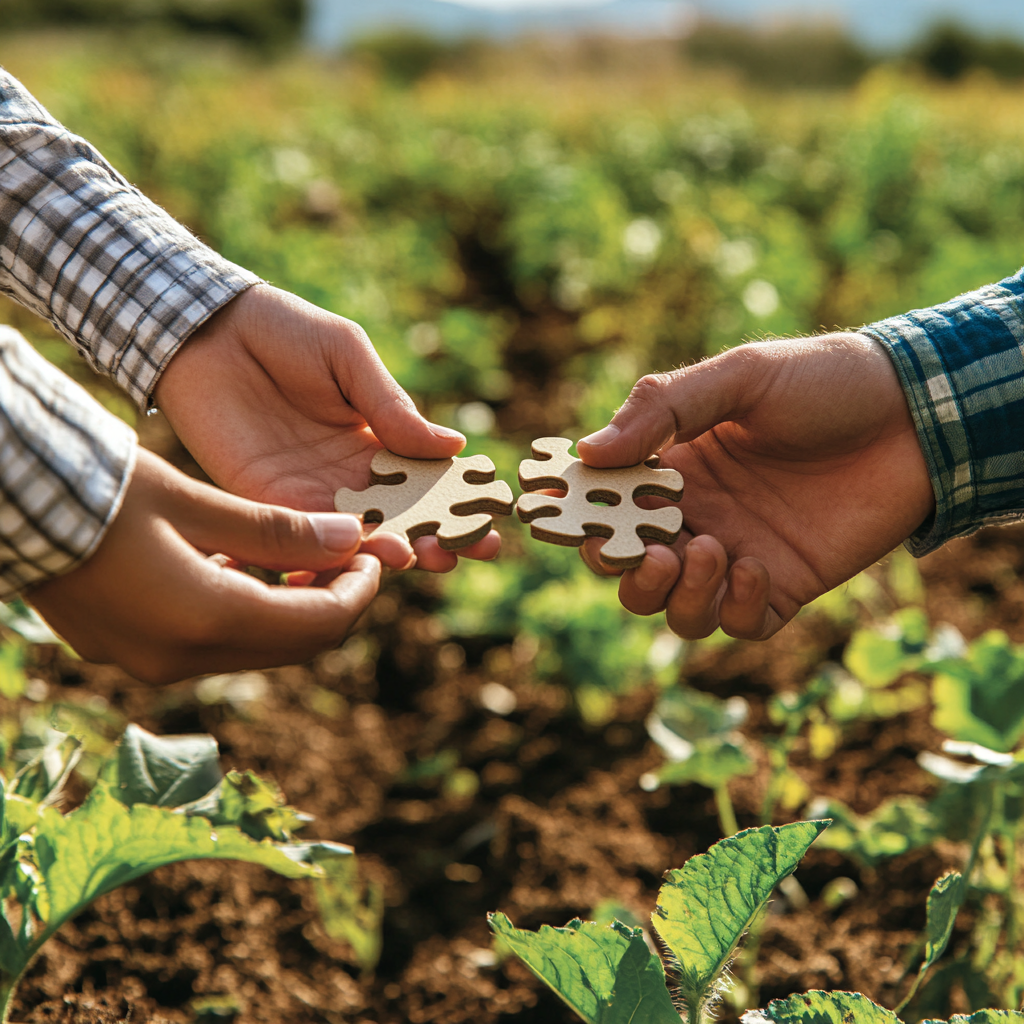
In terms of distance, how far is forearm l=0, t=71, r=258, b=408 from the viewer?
212 cm

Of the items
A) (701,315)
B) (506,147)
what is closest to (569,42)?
(506,147)

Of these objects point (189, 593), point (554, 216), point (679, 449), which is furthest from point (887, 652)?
point (554, 216)

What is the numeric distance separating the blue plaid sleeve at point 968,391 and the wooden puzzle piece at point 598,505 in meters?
0.60

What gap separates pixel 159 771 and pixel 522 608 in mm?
1638

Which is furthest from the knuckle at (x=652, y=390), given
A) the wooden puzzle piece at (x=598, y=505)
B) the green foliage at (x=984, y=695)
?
the green foliage at (x=984, y=695)

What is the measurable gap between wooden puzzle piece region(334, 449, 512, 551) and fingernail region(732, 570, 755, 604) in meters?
0.52

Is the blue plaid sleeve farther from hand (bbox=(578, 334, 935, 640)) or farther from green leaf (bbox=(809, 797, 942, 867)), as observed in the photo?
green leaf (bbox=(809, 797, 942, 867))

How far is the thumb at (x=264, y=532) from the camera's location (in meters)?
1.56

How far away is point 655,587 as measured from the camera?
205cm

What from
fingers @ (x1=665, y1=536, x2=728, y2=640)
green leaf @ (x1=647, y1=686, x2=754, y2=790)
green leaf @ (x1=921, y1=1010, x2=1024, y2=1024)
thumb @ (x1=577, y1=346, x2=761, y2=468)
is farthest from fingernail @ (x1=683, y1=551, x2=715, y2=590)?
green leaf @ (x1=921, y1=1010, x2=1024, y2=1024)

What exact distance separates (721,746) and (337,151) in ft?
28.2

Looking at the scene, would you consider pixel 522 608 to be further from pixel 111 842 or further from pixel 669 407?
pixel 111 842

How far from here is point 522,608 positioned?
130 inches

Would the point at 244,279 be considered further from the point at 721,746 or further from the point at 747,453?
the point at 721,746
